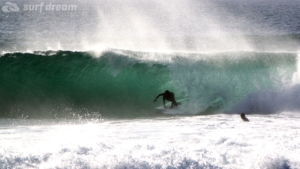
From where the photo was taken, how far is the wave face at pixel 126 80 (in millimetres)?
11016

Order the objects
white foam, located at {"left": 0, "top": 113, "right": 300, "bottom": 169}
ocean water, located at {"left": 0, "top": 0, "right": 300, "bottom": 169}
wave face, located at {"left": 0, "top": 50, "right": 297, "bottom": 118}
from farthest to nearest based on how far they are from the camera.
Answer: wave face, located at {"left": 0, "top": 50, "right": 297, "bottom": 118} < ocean water, located at {"left": 0, "top": 0, "right": 300, "bottom": 169} < white foam, located at {"left": 0, "top": 113, "right": 300, "bottom": 169}

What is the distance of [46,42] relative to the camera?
77.2ft

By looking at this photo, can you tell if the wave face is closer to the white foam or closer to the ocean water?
the ocean water

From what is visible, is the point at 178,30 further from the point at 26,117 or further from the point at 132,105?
the point at 26,117

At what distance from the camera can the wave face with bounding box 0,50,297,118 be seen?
11.0 m

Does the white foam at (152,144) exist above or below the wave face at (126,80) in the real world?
below

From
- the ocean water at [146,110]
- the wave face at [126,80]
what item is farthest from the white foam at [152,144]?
the wave face at [126,80]

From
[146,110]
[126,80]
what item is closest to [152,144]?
[146,110]

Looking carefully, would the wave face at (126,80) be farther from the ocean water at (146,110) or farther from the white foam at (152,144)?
the white foam at (152,144)

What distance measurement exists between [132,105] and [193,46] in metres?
11.5

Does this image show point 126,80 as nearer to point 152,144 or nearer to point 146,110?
point 146,110

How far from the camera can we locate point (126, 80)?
41.2 ft

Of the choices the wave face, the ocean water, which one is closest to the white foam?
the ocean water

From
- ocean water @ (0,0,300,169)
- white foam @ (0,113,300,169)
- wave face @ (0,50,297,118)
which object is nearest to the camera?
white foam @ (0,113,300,169)
